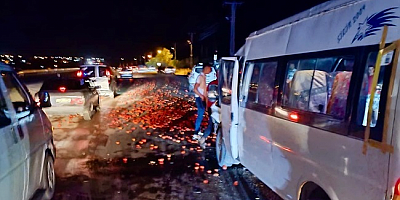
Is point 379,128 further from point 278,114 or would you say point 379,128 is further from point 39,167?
point 39,167

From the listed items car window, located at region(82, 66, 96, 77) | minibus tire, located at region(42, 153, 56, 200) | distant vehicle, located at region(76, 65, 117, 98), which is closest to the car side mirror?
minibus tire, located at region(42, 153, 56, 200)

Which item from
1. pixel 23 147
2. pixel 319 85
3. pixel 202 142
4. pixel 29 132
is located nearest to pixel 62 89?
pixel 202 142

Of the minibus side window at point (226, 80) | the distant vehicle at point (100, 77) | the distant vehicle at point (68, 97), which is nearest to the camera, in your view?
the minibus side window at point (226, 80)

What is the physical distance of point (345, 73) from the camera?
3393 mm

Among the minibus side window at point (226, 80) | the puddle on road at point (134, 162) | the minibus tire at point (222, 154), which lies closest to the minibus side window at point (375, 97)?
the puddle on road at point (134, 162)

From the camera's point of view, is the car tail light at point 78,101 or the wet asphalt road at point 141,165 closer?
the wet asphalt road at point 141,165

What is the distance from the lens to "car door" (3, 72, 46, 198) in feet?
14.0

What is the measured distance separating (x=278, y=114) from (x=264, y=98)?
0.60 metres

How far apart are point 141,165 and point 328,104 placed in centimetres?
464

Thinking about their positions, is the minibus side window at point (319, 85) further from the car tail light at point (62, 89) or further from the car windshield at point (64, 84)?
the car windshield at point (64, 84)

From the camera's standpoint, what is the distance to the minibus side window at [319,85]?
3.34 meters

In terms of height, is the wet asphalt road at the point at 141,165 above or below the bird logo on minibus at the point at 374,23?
below

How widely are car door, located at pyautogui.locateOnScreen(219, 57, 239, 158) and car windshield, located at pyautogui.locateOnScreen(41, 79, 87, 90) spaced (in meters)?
7.50

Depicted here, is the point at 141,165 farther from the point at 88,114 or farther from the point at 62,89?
the point at 62,89
